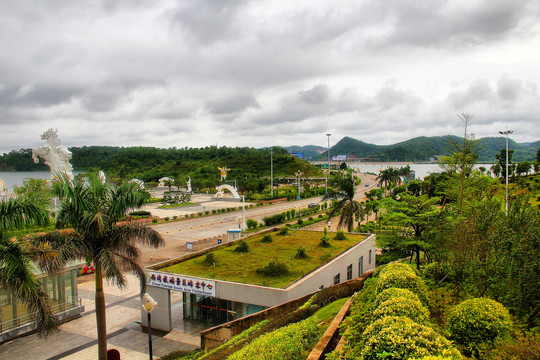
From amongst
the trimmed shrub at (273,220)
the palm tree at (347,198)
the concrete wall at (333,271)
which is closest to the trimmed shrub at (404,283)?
the concrete wall at (333,271)

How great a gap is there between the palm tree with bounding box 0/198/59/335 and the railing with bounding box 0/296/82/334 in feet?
Result: 24.9

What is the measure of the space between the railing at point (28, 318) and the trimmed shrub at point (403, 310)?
16.1 m

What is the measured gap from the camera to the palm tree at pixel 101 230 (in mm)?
10859

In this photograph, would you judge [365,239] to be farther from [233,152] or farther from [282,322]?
[233,152]

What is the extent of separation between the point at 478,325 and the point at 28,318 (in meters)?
19.0

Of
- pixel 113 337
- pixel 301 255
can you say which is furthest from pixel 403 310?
pixel 113 337

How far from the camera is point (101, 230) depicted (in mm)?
10891

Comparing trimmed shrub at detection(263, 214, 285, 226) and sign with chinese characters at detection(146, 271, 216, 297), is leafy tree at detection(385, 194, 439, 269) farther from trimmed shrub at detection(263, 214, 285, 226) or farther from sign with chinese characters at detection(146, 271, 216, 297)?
trimmed shrub at detection(263, 214, 285, 226)

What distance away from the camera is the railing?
52.3 feet

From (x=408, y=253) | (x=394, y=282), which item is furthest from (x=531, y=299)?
(x=408, y=253)

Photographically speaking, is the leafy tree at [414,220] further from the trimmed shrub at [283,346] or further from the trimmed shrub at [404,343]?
the trimmed shrub at [404,343]

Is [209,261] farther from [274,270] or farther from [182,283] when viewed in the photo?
[274,270]

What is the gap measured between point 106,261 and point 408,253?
13.9m

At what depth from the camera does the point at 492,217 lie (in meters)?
10.8
